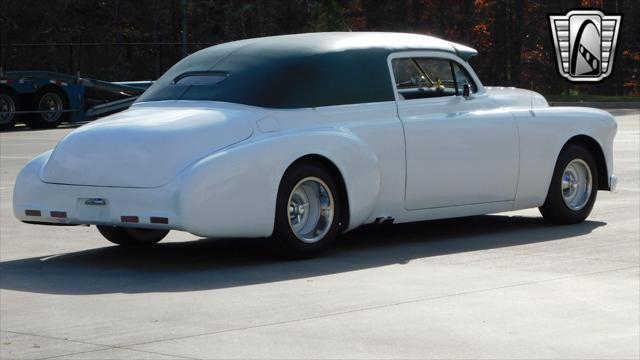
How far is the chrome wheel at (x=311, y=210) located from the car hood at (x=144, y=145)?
0.64m

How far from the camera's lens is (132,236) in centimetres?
1122

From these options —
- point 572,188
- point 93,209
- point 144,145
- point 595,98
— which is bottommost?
point 595,98

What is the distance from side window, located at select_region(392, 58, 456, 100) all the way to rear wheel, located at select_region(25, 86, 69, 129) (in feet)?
71.7

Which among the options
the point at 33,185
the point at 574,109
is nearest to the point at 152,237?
the point at 33,185

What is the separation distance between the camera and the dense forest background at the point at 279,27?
5081 cm

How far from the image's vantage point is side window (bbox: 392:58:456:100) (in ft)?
37.2

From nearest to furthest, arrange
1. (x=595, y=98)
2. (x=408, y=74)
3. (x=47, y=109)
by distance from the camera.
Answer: (x=408, y=74) < (x=47, y=109) < (x=595, y=98)

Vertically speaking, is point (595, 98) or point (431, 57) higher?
point (431, 57)

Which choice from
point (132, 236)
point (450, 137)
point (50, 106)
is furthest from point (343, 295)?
point (50, 106)

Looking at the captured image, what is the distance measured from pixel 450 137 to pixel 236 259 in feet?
6.79

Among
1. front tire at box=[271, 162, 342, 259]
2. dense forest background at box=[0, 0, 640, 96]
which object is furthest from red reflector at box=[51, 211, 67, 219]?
dense forest background at box=[0, 0, 640, 96]

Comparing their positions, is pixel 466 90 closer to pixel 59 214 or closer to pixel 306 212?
pixel 306 212

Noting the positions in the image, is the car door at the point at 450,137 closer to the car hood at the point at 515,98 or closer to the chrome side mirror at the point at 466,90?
the chrome side mirror at the point at 466,90

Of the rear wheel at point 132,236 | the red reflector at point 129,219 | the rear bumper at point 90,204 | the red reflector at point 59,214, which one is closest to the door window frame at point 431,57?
the rear wheel at point 132,236
